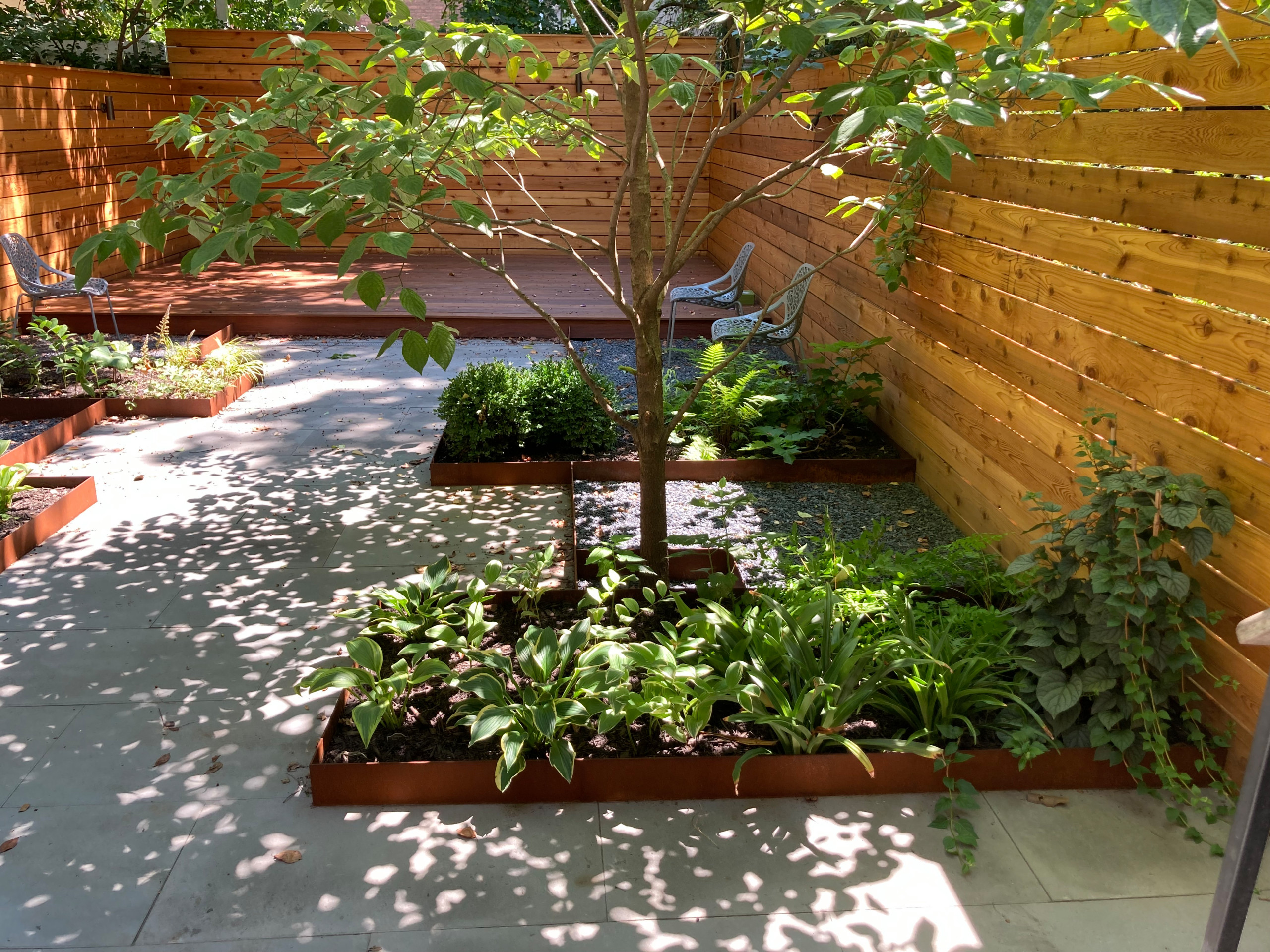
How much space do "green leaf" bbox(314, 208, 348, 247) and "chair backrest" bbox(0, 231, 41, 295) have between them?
20.5 ft

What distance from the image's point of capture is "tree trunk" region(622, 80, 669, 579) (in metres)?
3.12

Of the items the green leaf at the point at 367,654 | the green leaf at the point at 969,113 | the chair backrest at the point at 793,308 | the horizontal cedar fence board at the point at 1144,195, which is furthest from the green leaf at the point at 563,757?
the chair backrest at the point at 793,308

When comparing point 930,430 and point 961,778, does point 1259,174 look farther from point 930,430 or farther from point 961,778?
point 930,430

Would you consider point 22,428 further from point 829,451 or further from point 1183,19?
point 1183,19

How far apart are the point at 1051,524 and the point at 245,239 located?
2.33m

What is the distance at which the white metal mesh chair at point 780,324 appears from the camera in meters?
5.34

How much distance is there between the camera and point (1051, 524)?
288 cm

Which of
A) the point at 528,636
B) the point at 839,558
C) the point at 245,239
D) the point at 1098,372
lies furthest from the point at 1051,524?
the point at 245,239

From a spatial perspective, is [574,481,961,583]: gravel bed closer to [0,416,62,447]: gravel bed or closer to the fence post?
the fence post

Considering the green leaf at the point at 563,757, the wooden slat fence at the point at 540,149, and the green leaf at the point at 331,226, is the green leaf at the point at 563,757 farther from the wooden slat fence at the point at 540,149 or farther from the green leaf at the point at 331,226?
the wooden slat fence at the point at 540,149

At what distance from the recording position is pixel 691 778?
256 centimetres

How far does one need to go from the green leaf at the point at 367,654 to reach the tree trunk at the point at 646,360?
1054mm

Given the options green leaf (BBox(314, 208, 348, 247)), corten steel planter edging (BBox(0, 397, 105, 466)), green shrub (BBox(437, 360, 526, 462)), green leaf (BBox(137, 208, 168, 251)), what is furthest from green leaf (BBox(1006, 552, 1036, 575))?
corten steel planter edging (BBox(0, 397, 105, 466))

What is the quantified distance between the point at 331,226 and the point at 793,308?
14.9 feet
